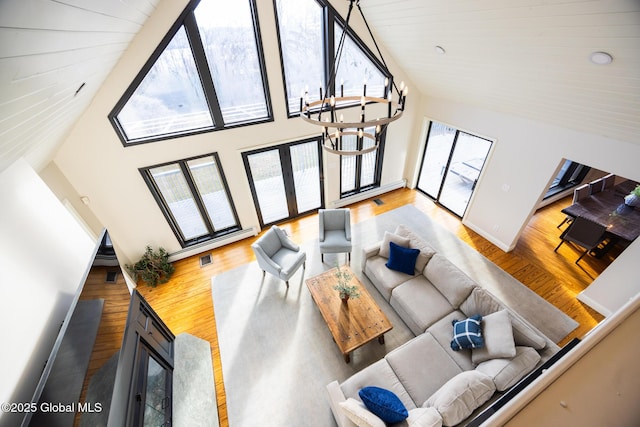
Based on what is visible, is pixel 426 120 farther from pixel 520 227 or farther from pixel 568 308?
pixel 568 308

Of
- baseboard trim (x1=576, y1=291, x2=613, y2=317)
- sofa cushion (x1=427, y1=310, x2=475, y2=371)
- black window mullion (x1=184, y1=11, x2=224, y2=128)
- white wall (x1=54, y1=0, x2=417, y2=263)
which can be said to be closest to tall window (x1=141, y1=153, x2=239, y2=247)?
white wall (x1=54, y1=0, x2=417, y2=263)

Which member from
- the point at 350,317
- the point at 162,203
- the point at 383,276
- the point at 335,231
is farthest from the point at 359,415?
the point at 162,203

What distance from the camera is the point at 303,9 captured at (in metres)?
3.96

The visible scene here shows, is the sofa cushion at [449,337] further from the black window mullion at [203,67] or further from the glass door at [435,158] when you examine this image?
the black window mullion at [203,67]

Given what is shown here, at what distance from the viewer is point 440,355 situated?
3.02m

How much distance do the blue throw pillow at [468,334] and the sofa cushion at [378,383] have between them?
82cm

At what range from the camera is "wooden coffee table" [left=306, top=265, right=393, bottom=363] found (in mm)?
3223

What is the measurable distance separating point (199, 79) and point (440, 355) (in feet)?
16.7

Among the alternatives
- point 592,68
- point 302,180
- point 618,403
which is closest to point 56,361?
point 618,403

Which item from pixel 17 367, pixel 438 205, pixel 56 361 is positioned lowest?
pixel 56 361

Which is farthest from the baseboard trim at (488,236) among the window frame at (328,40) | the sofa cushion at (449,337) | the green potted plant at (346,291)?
the window frame at (328,40)

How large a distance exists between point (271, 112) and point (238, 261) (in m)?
2.93

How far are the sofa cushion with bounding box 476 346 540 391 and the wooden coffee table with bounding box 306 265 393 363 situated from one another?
1.10 meters

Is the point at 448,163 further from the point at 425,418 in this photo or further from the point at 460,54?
the point at 425,418
